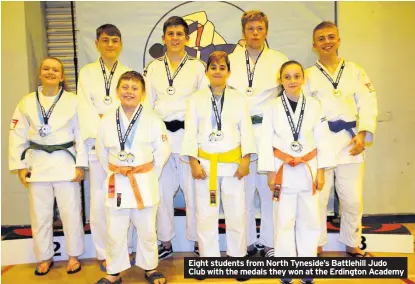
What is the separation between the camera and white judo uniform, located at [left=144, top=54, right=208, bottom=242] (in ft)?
11.9

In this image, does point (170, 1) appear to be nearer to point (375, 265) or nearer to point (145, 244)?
point (145, 244)

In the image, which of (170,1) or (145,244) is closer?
(145,244)

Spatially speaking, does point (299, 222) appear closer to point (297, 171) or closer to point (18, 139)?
point (297, 171)

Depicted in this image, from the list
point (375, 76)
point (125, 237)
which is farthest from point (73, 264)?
point (375, 76)

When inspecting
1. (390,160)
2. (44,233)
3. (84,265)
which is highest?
(390,160)

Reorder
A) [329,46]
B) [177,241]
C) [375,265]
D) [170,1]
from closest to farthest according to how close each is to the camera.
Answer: [375,265] → [329,46] → [177,241] → [170,1]

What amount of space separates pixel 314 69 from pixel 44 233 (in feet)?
9.39

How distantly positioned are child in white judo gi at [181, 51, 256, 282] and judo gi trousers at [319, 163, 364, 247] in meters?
0.82

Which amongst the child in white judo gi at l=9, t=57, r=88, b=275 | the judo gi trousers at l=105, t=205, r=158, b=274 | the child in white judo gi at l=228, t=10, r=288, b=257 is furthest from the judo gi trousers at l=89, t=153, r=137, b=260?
the child in white judo gi at l=228, t=10, r=288, b=257

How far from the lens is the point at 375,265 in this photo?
3.01 m

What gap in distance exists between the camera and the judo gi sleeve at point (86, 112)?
344 centimetres

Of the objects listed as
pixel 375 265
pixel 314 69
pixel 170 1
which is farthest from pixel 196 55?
pixel 375 265

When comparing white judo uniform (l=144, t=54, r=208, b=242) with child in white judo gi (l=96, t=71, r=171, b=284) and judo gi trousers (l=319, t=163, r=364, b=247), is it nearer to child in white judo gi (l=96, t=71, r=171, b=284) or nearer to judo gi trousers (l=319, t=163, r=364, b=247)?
child in white judo gi (l=96, t=71, r=171, b=284)

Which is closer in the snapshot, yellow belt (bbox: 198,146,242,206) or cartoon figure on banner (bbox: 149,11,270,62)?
yellow belt (bbox: 198,146,242,206)
